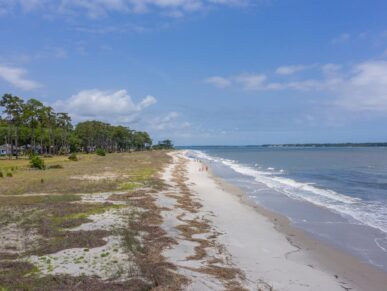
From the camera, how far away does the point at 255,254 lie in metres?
14.4

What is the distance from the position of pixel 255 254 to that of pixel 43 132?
98198 millimetres

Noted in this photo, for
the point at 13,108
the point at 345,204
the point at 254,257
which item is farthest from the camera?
the point at 13,108

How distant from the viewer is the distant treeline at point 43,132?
3356 inches

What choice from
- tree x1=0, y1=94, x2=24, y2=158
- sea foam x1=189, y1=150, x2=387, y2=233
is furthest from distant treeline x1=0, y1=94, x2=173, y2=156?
sea foam x1=189, y1=150, x2=387, y2=233

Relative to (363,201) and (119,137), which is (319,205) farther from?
(119,137)

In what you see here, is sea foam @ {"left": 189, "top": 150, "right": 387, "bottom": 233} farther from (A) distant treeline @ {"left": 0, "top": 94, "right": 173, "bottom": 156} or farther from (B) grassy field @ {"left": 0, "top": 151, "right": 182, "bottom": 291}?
(A) distant treeline @ {"left": 0, "top": 94, "right": 173, "bottom": 156}

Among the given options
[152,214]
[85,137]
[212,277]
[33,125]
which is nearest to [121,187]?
[152,214]

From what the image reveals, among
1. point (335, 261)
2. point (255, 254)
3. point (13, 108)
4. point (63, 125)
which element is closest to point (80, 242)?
point (255, 254)

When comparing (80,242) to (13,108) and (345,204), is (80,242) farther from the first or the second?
(13,108)

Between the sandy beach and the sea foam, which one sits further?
the sea foam

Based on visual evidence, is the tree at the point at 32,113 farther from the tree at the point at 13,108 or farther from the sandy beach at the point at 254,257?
the sandy beach at the point at 254,257

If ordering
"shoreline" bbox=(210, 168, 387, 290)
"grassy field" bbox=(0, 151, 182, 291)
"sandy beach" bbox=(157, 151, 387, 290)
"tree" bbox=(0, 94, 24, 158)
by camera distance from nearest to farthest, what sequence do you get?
"grassy field" bbox=(0, 151, 182, 291) < "sandy beach" bbox=(157, 151, 387, 290) < "shoreline" bbox=(210, 168, 387, 290) < "tree" bbox=(0, 94, 24, 158)

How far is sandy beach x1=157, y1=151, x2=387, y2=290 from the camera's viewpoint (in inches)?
449

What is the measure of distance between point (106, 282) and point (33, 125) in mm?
88924
